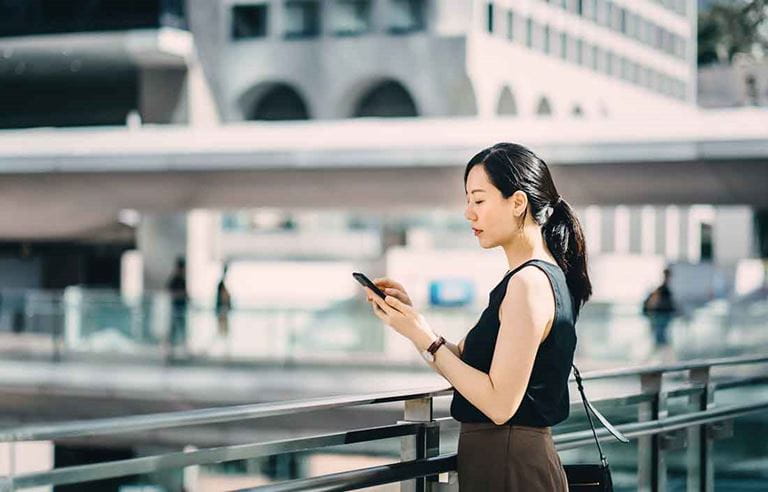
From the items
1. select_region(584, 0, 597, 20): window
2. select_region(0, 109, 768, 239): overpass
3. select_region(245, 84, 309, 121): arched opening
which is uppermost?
select_region(584, 0, 597, 20): window

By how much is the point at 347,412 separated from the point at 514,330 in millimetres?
21720

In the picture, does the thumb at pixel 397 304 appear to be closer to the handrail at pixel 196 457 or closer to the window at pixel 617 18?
the handrail at pixel 196 457

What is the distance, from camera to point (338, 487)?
5.00 metres

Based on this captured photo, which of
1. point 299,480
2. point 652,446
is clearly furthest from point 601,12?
point 299,480

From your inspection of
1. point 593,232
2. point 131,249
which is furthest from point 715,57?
point 131,249

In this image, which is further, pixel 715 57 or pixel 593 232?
pixel 715 57

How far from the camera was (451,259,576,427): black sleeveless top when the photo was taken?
4.36m

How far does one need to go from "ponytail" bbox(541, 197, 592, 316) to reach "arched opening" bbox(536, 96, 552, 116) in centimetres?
6974

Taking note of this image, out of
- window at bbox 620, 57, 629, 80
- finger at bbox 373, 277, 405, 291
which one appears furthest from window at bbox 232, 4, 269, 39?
finger at bbox 373, 277, 405, 291

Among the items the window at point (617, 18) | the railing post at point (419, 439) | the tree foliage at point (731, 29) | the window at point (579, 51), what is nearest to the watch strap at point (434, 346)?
the railing post at point (419, 439)

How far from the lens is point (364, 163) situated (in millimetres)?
41781

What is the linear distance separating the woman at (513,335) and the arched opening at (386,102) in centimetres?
6471

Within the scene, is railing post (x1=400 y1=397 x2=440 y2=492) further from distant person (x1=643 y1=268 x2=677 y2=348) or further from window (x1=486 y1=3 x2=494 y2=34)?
window (x1=486 y1=3 x2=494 y2=34)

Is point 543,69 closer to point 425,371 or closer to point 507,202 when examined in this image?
point 425,371
